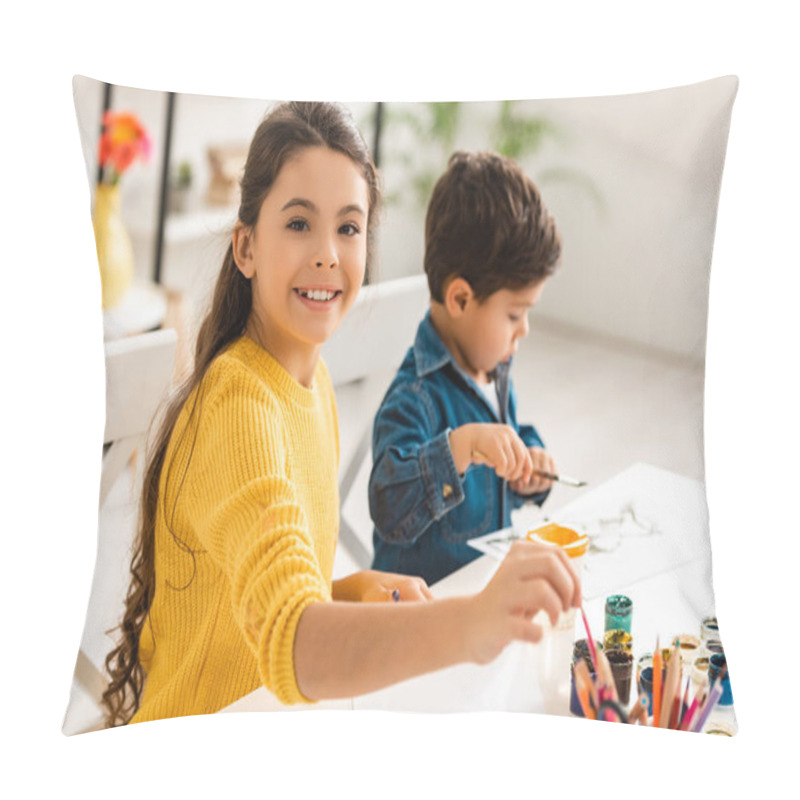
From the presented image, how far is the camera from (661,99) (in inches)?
72.0

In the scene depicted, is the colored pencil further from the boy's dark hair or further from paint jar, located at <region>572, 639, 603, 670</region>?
the boy's dark hair

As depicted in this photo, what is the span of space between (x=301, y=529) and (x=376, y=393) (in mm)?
197

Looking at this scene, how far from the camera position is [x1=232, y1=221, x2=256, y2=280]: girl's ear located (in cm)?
181

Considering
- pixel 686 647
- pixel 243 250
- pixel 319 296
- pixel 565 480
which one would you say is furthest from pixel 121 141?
pixel 686 647

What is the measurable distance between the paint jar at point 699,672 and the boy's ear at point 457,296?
1.75 ft

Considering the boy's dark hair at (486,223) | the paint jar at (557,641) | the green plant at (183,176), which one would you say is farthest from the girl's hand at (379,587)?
the green plant at (183,176)

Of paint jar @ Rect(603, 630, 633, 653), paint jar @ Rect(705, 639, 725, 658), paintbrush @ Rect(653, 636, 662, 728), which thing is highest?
paint jar @ Rect(603, 630, 633, 653)

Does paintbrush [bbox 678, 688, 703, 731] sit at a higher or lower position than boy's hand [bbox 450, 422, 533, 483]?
lower

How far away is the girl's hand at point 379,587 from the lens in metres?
1.80

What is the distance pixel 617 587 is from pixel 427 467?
0.28 m

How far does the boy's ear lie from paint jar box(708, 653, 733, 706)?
545mm

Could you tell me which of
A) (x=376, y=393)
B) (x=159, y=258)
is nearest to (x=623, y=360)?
(x=376, y=393)

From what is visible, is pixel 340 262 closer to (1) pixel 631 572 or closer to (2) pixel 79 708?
(1) pixel 631 572

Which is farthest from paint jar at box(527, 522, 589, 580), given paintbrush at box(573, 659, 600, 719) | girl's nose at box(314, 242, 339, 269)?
girl's nose at box(314, 242, 339, 269)
